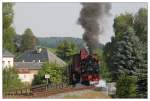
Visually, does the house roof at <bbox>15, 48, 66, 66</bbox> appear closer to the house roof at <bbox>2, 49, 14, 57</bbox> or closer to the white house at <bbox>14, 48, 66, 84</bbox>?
the white house at <bbox>14, 48, 66, 84</bbox>

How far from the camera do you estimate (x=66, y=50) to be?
1945 cm

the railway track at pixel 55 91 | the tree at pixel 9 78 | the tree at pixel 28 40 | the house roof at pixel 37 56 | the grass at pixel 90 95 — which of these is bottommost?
the grass at pixel 90 95

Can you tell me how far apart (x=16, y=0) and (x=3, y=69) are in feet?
4.36

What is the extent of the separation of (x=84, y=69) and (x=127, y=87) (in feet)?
2.97

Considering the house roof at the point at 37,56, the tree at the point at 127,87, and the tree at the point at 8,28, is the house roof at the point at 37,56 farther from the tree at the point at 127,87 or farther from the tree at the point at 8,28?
the tree at the point at 127,87

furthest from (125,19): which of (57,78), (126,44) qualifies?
(57,78)

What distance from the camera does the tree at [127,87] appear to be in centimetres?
1931

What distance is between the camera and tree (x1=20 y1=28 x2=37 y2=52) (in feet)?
63.2

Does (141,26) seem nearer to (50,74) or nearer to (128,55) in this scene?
(128,55)

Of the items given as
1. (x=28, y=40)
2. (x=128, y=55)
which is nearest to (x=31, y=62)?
(x=28, y=40)

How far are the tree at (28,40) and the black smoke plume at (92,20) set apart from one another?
0.94 m

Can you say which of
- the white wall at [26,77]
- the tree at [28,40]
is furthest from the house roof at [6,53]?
the white wall at [26,77]

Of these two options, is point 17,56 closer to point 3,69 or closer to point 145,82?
point 3,69

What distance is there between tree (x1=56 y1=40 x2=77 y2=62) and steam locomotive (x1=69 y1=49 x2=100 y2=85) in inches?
4.1
